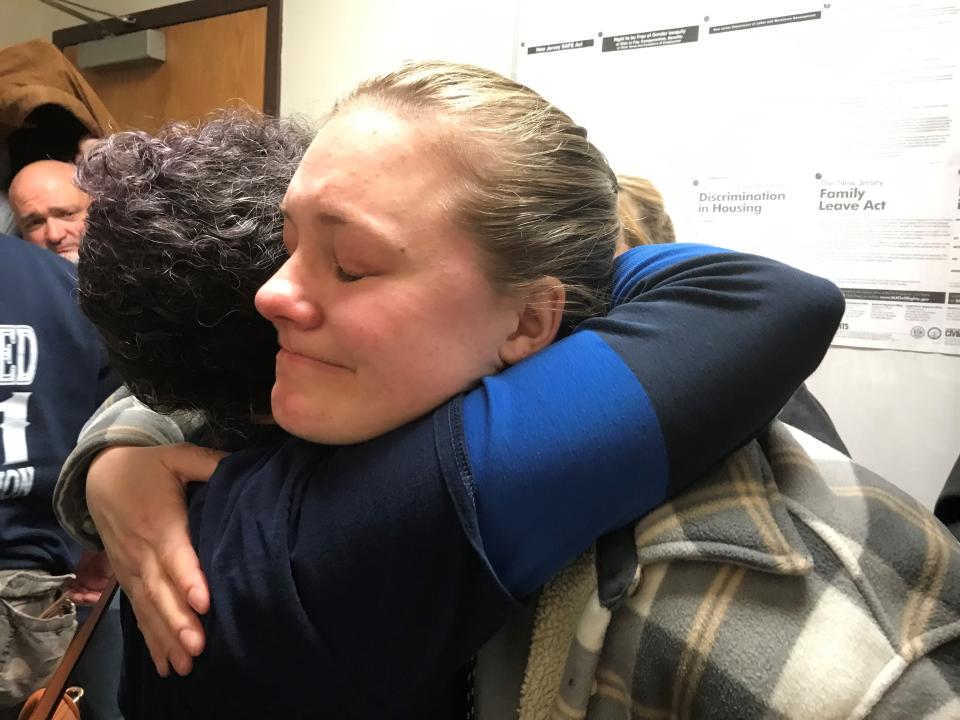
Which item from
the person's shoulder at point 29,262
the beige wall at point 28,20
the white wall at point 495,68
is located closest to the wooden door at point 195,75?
the white wall at point 495,68

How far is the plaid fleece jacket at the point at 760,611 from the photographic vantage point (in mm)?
420

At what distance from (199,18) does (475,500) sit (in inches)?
97.6

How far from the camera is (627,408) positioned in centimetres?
44

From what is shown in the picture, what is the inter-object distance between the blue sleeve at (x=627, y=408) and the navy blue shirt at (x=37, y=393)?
3.28 feet

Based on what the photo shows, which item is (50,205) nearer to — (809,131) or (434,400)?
(434,400)

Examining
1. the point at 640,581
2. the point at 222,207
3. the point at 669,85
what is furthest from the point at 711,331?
the point at 669,85

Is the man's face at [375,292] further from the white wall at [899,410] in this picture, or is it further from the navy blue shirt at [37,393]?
the white wall at [899,410]

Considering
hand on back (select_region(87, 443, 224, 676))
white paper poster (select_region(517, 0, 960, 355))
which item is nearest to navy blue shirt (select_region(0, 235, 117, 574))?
hand on back (select_region(87, 443, 224, 676))

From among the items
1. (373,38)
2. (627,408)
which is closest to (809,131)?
(373,38)

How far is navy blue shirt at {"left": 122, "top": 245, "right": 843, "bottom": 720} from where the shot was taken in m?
0.44

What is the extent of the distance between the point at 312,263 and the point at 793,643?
424mm

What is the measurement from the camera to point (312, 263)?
518 mm

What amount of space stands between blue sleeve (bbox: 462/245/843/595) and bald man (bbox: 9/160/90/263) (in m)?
1.71

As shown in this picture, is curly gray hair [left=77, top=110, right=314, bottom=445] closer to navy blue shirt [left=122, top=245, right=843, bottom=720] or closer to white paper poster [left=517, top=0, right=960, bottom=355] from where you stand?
navy blue shirt [left=122, top=245, right=843, bottom=720]
